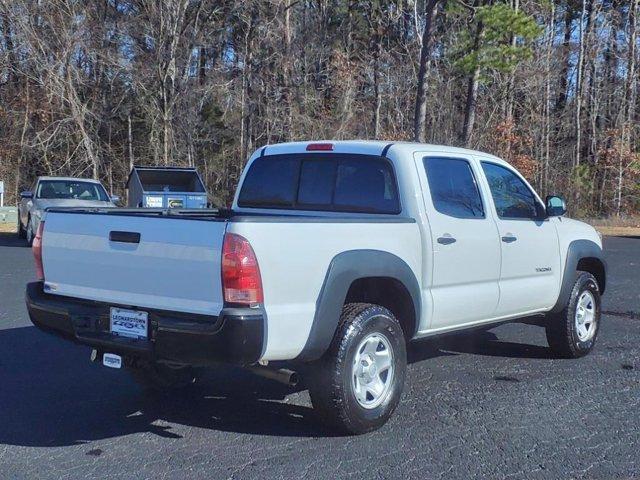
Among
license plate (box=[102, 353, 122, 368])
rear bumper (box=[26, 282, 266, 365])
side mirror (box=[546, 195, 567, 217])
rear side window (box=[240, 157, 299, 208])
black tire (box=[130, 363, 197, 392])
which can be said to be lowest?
black tire (box=[130, 363, 197, 392])

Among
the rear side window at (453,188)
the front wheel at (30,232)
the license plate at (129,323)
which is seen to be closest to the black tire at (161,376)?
the license plate at (129,323)

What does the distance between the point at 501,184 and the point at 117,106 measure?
2793cm

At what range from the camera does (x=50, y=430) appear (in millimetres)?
5539

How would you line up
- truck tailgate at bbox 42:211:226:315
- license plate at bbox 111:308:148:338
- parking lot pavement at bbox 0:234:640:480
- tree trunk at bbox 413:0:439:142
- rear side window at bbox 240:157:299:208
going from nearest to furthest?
truck tailgate at bbox 42:211:226:315 < parking lot pavement at bbox 0:234:640:480 < license plate at bbox 111:308:148:338 < rear side window at bbox 240:157:299:208 < tree trunk at bbox 413:0:439:142

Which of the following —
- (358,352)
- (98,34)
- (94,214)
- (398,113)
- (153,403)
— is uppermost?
(98,34)

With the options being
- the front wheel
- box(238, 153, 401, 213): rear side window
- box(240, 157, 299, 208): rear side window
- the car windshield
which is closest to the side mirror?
box(238, 153, 401, 213): rear side window

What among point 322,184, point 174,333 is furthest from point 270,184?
point 174,333

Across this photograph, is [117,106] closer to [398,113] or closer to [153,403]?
[398,113]

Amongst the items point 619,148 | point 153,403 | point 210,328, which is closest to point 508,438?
point 210,328

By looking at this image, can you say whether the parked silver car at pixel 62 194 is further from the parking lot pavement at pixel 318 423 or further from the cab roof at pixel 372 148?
the cab roof at pixel 372 148

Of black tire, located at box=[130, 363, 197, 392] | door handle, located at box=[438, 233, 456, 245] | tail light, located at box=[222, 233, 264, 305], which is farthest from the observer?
black tire, located at box=[130, 363, 197, 392]

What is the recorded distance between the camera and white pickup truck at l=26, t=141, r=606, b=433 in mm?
4746

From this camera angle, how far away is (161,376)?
245 inches

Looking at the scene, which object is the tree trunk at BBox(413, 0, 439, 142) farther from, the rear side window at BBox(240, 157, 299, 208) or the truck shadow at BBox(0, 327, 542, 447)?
the rear side window at BBox(240, 157, 299, 208)
